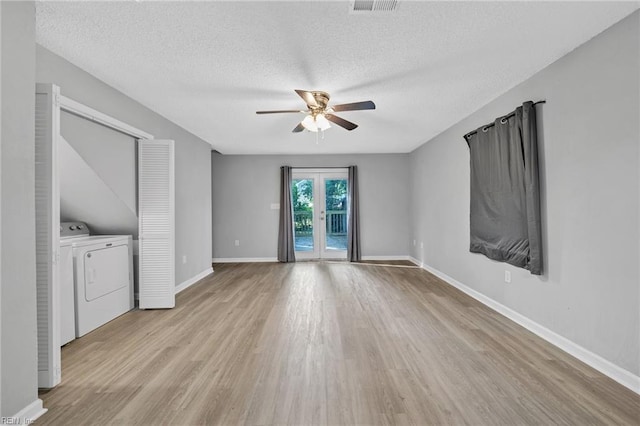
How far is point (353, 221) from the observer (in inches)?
264

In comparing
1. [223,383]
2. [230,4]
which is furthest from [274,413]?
[230,4]

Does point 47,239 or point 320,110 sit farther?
point 320,110

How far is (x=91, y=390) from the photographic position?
6.39 feet

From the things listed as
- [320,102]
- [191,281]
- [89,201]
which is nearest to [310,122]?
[320,102]

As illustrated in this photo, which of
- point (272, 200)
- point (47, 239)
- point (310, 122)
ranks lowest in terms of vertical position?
point (47, 239)

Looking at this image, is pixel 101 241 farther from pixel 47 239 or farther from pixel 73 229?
pixel 47 239

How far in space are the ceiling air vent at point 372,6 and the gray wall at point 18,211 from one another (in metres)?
1.81

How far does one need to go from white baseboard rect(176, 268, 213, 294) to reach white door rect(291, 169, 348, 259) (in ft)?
6.84

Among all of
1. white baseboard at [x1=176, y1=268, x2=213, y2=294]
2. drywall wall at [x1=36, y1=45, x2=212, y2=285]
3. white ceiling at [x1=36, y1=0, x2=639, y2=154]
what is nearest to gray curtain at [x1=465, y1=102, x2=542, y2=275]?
white ceiling at [x1=36, y1=0, x2=639, y2=154]

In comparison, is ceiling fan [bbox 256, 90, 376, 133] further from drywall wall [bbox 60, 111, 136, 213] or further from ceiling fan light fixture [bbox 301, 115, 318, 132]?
drywall wall [bbox 60, 111, 136, 213]

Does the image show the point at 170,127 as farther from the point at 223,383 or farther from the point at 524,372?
the point at 524,372

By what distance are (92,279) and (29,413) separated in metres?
1.50

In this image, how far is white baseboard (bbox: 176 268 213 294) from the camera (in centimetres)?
441

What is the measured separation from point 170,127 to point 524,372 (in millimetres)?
4612
